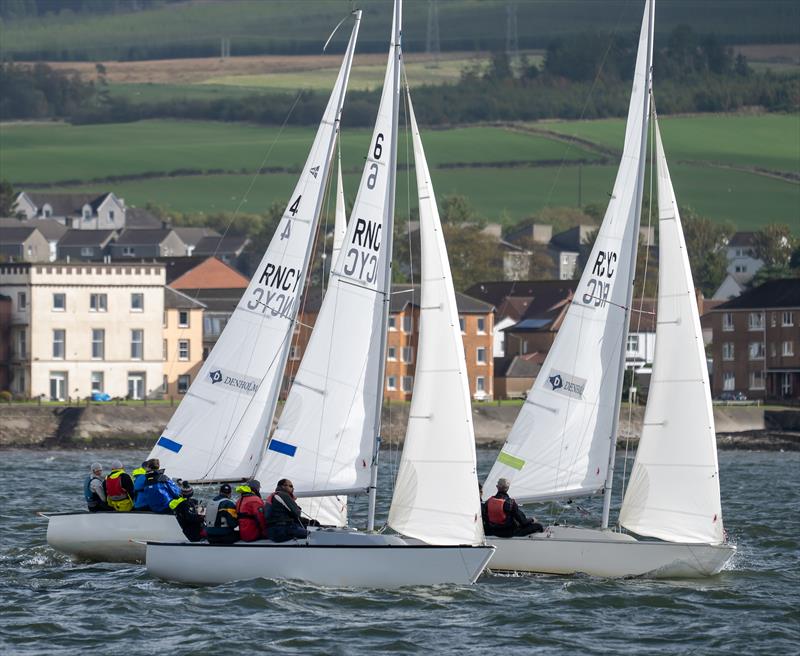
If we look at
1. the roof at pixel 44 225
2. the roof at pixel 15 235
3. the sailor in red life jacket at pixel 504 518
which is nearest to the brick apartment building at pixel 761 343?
the roof at pixel 15 235

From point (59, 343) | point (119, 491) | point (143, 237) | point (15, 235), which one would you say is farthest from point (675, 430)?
point (143, 237)

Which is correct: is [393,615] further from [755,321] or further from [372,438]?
[755,321]

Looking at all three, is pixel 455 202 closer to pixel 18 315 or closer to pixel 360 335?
pixel 18 315

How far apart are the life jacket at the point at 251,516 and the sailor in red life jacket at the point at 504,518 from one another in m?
3.65

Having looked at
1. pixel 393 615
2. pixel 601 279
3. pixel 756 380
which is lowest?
pixel 393 615

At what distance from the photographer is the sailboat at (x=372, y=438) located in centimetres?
2439

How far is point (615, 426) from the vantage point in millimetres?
27562

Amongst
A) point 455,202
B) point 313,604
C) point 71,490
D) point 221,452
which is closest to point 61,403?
point 71,490

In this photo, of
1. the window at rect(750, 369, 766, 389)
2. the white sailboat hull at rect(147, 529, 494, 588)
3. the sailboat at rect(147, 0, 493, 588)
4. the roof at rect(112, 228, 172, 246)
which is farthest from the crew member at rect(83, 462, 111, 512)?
the roof at rect(112, 228, 172, 246)

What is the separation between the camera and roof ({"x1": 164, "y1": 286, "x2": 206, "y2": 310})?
89688 mm

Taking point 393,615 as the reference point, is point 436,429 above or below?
above

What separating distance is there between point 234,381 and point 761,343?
2767 inches

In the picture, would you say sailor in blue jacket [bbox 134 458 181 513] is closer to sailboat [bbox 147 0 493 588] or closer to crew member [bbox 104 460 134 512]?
crew member [bbox 104 460 134 512]

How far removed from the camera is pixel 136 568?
27.8m
